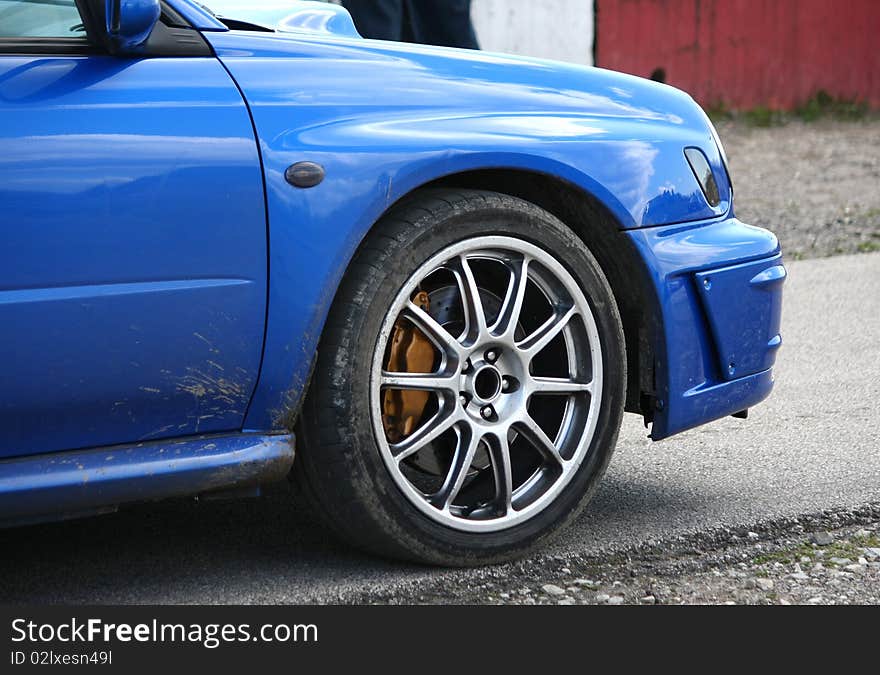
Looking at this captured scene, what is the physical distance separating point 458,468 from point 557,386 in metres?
0.31

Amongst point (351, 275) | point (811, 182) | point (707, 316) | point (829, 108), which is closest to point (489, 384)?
point (351, 275)

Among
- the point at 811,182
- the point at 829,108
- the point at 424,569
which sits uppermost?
the point at 424,569

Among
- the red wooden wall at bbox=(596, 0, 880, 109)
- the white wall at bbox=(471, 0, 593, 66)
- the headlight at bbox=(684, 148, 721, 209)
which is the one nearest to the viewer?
the headlight at bbox=(684, 148, 721, 209)

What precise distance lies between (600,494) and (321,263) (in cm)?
131

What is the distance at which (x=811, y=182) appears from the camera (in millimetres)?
10859

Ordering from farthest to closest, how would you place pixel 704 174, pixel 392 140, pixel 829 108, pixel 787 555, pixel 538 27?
pixel 829 108 < pixel 538 27 < pixel 704 174 < pixel 787 555 < pixel 392 140

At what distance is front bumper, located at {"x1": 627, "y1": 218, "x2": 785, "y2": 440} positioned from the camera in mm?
3285

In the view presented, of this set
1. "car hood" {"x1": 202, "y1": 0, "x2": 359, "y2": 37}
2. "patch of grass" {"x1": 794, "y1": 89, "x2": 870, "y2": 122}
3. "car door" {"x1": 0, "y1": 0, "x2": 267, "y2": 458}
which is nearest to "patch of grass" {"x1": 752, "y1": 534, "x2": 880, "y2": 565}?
"car door" {"x1": 0, "y1": 0, "x2": 267, "y2": 458}

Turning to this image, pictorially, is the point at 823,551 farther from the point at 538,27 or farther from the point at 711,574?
the point at 538,27

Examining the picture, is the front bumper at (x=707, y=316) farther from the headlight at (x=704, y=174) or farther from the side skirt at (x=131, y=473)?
the side skirt at (x=131, y=473)

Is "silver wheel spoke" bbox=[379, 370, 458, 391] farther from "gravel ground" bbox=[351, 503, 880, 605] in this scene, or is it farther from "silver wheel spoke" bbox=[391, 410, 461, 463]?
"gravel ground" bbox=[351, 503, 880, 605]

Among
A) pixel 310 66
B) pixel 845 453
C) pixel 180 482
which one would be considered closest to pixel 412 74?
pixel 310 66

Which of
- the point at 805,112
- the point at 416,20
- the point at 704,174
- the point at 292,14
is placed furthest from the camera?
the point at 805,112

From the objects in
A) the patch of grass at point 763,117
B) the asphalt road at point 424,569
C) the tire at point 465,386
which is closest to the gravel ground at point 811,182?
the patch of grass at point 763,117
